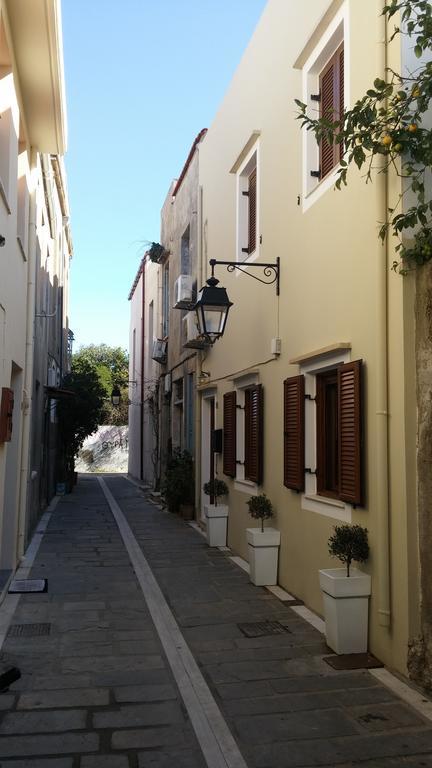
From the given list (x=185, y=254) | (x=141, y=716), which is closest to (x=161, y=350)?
(x=185, y=254)

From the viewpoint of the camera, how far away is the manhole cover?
7402 mm

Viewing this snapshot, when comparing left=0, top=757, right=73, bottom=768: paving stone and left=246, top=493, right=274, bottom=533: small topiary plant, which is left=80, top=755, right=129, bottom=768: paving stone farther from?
left=246, top=493, right=274, bottom=533: small topiary plant

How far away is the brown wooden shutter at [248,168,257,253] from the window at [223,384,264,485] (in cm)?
206

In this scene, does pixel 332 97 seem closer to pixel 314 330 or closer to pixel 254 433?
pixel 314 330

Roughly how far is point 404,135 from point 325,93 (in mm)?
2455

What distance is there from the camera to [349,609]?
5.14 metres

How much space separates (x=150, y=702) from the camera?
4398 mm

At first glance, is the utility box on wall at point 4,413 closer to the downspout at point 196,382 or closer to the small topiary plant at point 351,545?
the small topiary plant at point 351,545

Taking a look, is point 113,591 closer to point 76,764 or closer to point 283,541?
point 283,541

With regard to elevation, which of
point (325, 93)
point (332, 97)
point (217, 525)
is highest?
point (325, 93)

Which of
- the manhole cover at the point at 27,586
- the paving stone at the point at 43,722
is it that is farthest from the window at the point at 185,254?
the paving stone at the point at 43,722

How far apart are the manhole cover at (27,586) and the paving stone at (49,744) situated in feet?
12.0

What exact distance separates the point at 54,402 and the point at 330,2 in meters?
12.9

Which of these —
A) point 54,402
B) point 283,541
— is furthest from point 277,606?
point 54,402
